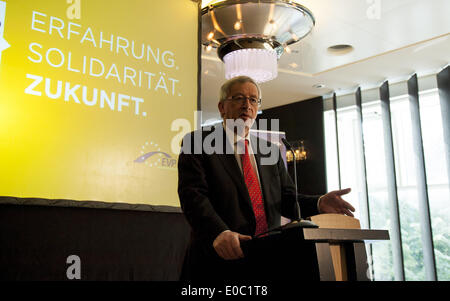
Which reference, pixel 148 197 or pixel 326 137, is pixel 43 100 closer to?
pixel 148 197

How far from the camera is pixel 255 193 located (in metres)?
1.58

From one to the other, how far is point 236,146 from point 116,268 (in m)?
1.47

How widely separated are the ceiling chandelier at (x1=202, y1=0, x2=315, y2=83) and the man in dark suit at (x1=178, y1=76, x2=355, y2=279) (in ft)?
6.39

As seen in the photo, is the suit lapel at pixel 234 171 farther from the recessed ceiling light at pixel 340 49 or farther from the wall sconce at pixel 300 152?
the wall sconce at pixel 300 152

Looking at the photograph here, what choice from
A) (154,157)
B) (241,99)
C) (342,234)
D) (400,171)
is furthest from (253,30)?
(400,171)

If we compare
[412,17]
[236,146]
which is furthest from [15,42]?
[412,17]

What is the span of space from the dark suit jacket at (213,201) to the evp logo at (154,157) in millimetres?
1458

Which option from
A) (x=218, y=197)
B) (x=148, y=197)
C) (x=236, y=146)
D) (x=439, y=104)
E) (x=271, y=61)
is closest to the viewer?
(x=218, y=197)

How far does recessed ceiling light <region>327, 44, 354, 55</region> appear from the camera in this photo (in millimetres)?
5242

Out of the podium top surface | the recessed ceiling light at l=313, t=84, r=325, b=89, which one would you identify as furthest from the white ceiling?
the podium top surface

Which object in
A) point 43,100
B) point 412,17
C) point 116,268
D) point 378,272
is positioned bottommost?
point 378,272

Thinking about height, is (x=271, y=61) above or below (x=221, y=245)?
above

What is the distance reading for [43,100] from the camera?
2.60 metres

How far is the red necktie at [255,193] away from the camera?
153 cm
